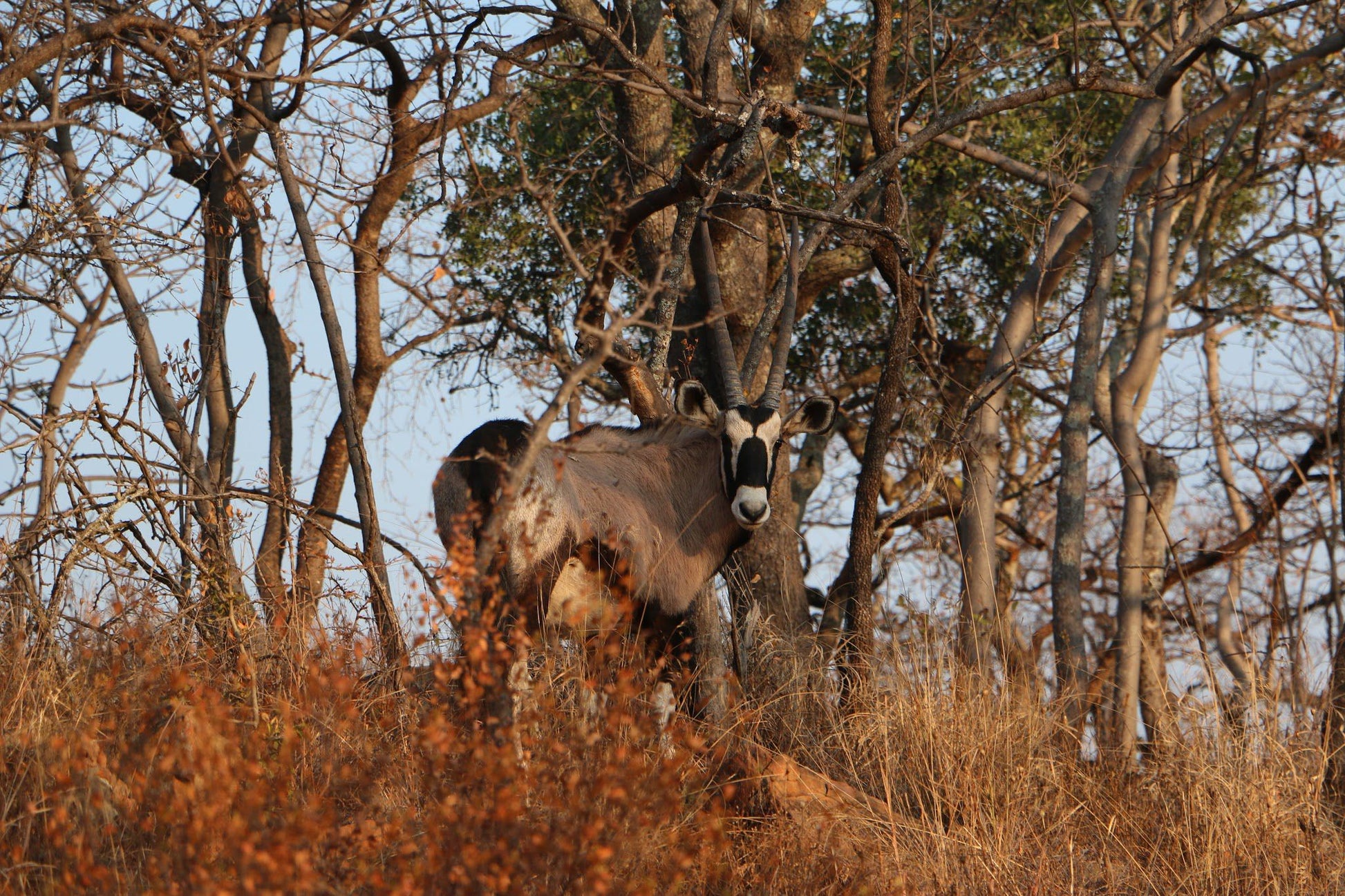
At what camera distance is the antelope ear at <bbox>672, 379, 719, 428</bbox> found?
6.58 meters

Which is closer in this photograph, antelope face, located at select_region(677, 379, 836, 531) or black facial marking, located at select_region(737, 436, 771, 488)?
antelope face, located at select_region(677, 379, 836, 531)

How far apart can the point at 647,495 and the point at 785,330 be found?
1.10 m

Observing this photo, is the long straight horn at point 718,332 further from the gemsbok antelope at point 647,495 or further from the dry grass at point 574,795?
the dry grass at point 574,795

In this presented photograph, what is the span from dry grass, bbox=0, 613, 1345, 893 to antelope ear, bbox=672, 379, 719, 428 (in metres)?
1.28

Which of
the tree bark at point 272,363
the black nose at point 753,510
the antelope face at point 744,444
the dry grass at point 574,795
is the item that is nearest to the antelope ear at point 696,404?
the antelope face at point 744,444

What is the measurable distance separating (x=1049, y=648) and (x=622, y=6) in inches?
291

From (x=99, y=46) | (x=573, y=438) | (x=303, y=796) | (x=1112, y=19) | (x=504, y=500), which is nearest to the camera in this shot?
(x=504, y=500)

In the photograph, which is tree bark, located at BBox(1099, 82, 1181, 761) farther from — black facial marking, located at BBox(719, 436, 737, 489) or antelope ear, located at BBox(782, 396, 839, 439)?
black facial marking, located at BBox(719, 436, 737, 489)

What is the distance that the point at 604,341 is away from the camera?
3336 mm

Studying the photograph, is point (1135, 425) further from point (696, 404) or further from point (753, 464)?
point (753, 464)

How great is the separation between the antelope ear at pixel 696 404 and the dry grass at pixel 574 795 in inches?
50.3

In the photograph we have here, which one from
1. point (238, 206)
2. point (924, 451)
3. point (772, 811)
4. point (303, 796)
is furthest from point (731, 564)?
point (303, 796)

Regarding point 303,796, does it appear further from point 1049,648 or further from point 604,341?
point 1049,648

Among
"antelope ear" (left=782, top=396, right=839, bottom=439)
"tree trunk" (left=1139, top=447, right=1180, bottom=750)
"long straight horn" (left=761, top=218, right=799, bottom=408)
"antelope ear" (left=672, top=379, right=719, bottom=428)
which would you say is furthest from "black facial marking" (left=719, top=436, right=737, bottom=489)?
"tree trunk" (left=1139, top=447, right=1180, bottom=750)
